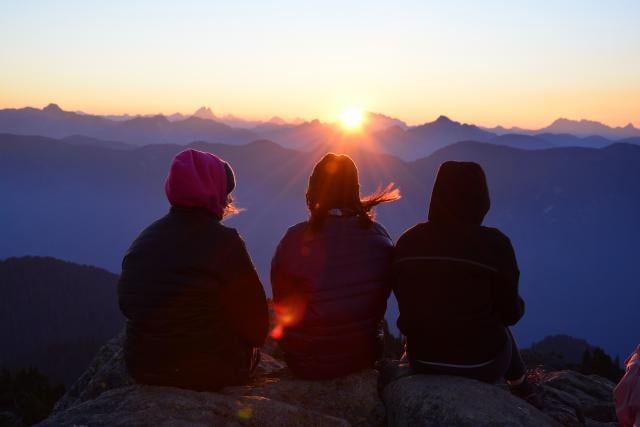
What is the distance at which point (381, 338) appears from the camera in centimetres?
562

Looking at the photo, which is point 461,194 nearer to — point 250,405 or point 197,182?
point 197,182

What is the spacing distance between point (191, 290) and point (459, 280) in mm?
2398

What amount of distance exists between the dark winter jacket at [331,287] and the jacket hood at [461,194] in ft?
2.32

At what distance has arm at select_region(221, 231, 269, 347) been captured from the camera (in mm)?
4484

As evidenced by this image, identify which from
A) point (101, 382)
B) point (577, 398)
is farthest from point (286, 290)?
point (577, 398)

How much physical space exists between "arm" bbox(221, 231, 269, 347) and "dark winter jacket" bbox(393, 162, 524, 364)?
4.52 feet

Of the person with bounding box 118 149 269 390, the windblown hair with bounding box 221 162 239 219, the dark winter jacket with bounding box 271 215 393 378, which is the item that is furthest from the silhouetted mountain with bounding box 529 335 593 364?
the person with bounding box 118 149 269 390

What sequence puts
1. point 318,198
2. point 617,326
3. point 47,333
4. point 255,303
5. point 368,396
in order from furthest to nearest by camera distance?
point 617,326
point 47,333
point 368,396
point 318,198
point 255,303

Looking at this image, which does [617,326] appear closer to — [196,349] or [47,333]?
[47,333]

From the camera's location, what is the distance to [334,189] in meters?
5.06

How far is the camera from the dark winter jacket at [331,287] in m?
4.93

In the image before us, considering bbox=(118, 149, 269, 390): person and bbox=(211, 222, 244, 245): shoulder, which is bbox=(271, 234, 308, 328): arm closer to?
bbox=(118, 149, 269, 390): person

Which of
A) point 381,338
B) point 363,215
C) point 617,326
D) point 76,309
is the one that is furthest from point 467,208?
point 617,326

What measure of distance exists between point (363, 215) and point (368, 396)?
1.91 meters
